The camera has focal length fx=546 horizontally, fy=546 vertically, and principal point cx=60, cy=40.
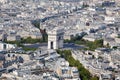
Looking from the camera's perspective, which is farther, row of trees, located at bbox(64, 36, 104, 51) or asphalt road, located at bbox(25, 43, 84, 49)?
Answer: asphalt road, located at bbox(25, 43, 84, 49)

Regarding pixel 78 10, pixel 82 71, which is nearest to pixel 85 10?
pixel 78 10

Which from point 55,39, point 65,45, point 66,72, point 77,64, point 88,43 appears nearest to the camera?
point 66,72

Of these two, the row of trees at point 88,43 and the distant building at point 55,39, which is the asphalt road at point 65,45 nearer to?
the row of trees at point 88,43

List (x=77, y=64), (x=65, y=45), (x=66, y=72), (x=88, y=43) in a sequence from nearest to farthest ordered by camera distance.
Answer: (x=66, y=72), (x=77, y=64), (x=65, y=45), (x=88, y=43)

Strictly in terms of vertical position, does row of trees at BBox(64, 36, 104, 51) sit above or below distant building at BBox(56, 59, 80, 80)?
below

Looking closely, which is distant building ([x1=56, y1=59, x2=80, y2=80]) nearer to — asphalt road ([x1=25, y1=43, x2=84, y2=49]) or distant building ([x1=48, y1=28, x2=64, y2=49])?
distant building ([x1=48, y1=28, x2=64, y2=49])

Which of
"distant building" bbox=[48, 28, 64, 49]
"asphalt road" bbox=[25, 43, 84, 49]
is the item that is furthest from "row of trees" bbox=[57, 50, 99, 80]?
"asphalt road" bbox=[25, 43, 84, 49]

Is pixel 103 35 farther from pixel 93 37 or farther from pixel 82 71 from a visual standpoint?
pixel 82 71

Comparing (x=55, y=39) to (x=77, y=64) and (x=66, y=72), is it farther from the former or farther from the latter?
(x=66, y=72)

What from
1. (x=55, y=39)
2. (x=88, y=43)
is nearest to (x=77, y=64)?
(x=55, y=39)
